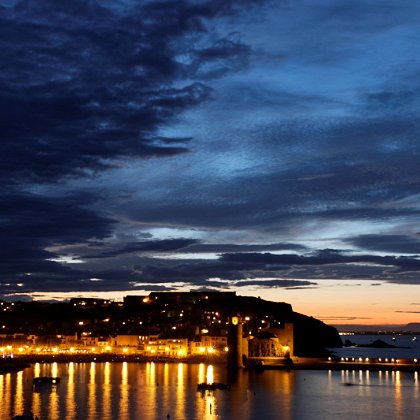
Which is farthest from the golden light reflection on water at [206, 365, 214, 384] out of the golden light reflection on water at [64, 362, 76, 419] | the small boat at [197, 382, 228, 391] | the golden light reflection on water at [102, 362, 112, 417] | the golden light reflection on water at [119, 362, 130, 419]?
the golden light reflection on water at [64, 362, 76, 419]

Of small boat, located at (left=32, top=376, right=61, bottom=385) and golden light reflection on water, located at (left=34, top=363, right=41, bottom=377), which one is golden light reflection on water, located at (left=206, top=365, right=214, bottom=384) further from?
golden light reflection on water, located at (left=34, top=363, right=41, bottom=377)

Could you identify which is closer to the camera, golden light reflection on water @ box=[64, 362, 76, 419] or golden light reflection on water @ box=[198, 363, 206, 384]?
golden light reflection on water @ box=[64, 362, 76, 419]

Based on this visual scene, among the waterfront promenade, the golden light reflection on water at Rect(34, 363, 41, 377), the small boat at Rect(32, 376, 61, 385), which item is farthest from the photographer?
the waterfront promenade

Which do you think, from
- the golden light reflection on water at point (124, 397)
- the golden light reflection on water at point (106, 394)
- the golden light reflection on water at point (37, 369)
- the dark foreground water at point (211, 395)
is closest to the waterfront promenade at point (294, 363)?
the golden light reflection on water at point (37, 369)

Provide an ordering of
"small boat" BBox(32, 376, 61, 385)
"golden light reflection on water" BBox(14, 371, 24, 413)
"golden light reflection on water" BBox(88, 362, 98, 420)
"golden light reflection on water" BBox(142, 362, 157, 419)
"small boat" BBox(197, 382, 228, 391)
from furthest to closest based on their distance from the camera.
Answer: "small boat" BBox(32, 376, 61, 385) < "small boat" BBox(197, 382, 228, 391) < "golden light reflection on water" BBox(142, 362, 157, 419) < "golden light reflection on water" BBox(14, 371, 24, 413) < "golden light reflection on water" BBox(88, 362, 98, 420)

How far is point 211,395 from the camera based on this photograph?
73562 millimetres

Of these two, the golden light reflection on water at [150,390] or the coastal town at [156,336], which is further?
the coastal town at [156,336]

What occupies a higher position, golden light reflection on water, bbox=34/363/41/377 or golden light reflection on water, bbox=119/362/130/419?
golden light reflection on water, bbox=34/363/41/377

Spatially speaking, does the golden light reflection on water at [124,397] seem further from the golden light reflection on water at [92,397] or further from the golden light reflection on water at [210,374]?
the golden light reflection on water at [210,374]

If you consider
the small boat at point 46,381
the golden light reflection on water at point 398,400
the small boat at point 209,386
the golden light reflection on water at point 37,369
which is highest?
the golden light reflection on water at point 37,369

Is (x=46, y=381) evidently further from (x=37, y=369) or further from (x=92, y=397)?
(x=37, y=369)

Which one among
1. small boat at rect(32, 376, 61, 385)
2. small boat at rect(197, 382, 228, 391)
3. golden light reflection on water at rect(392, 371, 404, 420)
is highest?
small boat at rect(32, 376, 61, 385)

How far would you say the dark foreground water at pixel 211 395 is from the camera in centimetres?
6203

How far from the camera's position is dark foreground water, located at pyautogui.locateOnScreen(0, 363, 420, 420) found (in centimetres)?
6203
